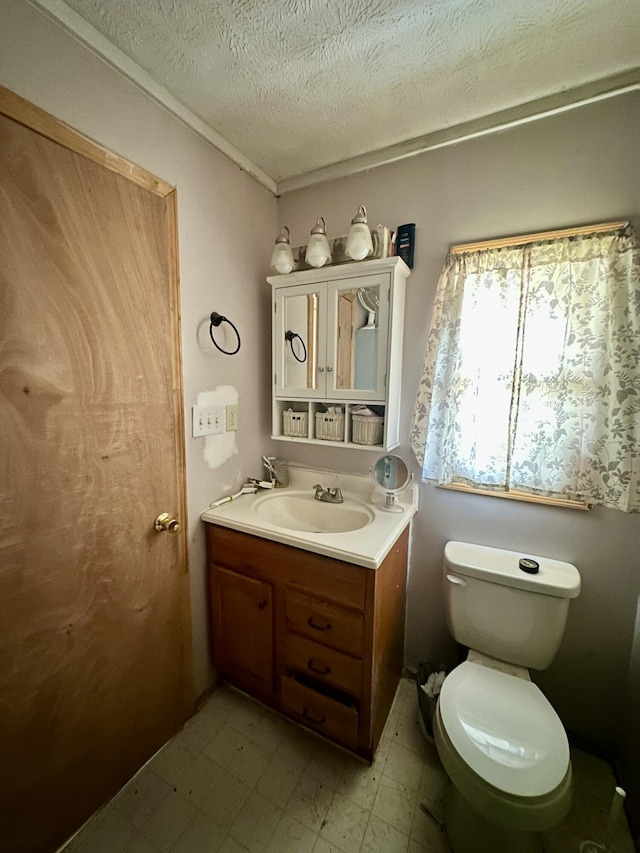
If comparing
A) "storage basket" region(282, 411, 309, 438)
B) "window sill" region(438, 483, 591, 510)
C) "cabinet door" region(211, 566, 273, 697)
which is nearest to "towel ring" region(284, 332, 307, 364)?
"storage basket" region(282, 411, 309, 438)

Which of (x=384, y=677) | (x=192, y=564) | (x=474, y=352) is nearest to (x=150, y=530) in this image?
(x=192, y=564)

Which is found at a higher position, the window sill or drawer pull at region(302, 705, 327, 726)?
the window sill

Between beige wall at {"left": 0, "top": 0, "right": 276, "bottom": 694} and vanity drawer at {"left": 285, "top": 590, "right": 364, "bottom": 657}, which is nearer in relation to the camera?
beige wall at {"left": 0, "top": 0, "right": 276, "bottom": 694}

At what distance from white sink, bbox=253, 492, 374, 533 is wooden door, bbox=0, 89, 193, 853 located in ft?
1.54

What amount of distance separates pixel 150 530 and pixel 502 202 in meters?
1.80

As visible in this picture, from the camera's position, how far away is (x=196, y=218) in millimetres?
1264

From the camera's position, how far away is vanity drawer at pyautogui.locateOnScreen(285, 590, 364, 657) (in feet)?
3.71

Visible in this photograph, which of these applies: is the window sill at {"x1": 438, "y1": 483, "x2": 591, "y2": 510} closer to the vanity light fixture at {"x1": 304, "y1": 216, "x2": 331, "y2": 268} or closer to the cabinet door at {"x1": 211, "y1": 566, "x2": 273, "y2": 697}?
the cabinet door at {"x1": 211, "y1": 566, "x2": 273, "y2": 697}

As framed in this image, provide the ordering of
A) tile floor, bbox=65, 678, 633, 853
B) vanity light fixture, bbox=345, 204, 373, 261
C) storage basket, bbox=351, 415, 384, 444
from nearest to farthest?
tile floor, bbox=65, 678, 633, 853 < vanity light fixture, bbox=345, 204, 373, 261 < storage basket, bbox=351, 415, 384, 444

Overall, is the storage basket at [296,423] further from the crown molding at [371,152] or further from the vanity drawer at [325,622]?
the crown molding at [371,152]

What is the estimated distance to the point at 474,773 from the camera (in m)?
0.84

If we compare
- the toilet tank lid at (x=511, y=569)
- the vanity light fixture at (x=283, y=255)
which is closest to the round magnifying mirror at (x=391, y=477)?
the toilet tank lid at (x=511, y=569)

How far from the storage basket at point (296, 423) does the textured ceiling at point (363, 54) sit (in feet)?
3.82

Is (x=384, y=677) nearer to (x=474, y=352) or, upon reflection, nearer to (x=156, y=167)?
(x=474, y=352)
